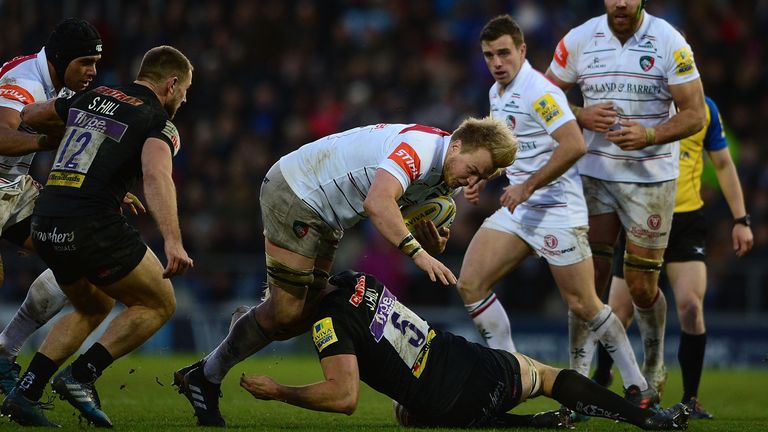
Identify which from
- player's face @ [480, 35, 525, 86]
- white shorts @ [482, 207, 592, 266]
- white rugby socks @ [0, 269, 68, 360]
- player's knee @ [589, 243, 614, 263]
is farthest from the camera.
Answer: player's knee @ [589, 243, 614, 263]

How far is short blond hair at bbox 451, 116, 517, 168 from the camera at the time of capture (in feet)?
22.0

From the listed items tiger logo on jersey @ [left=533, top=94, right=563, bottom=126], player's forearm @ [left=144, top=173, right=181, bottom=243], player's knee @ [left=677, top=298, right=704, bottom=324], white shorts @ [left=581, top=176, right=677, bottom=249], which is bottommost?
player's knee @ [left=677, top=298, right=704, bottom=324]

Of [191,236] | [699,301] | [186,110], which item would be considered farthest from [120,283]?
[186,110]

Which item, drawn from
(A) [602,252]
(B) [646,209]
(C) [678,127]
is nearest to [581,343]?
(A) [602,252]

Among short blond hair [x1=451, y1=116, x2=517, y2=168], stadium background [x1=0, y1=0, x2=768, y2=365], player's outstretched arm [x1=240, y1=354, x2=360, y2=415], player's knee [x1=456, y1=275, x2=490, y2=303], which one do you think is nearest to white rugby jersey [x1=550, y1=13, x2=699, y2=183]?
player's knee [x1=456, y1=275, x2=490, y2=303]

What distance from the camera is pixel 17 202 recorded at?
325 inches

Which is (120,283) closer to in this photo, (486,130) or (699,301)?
(486,130)

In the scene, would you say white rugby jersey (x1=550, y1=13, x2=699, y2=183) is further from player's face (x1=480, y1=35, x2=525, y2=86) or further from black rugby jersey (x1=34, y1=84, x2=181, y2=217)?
black rugby jersey (x1=34, y1=84, x2=181, y2=217)

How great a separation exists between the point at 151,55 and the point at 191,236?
10.6 m

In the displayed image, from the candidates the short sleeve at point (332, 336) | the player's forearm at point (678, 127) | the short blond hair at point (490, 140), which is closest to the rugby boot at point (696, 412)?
the player's forearm at point (678, 127)

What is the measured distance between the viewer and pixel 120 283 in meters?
6.81

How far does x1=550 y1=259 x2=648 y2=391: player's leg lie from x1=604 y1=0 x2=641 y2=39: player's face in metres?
1.77

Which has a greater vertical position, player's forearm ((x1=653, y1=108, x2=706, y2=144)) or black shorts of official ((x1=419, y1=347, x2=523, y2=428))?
player's forearm ((x1=653, y1=108, x2=706, y2=144))

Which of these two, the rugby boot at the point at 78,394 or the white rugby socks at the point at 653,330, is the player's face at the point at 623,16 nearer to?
the white rugby socks at the point at 653,330
